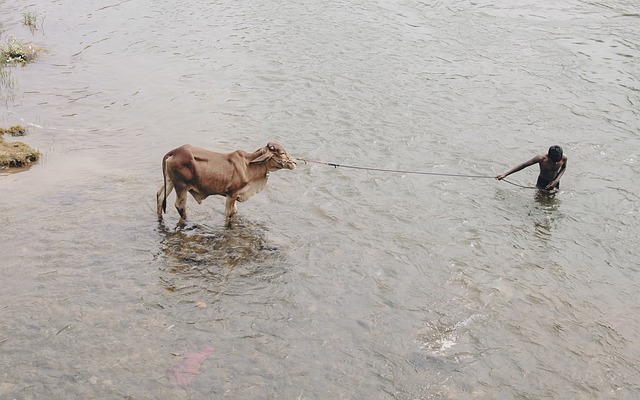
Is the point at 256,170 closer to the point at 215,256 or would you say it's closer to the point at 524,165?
the point at 215,256

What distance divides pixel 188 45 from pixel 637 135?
46.7ft

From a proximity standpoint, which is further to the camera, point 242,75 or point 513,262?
point 242,75

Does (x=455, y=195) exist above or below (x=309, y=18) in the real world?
below

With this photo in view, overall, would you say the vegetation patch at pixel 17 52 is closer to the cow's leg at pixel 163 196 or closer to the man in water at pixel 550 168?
the cow's leg at pixel 163 196

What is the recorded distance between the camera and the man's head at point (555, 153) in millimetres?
12508

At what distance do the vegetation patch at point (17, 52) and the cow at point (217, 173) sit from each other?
1211cm

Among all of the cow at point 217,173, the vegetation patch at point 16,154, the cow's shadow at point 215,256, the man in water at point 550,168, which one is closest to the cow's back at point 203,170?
the cow at point 217,173

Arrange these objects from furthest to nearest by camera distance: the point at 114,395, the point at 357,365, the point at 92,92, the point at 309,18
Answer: the point at 309,18, the point at 92,92, the point at 357,365, the point at 114,395

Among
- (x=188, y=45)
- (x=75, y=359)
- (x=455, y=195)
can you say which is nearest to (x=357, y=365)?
(x=75, y=359)

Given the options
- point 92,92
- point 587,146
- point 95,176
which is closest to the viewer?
point 95,176

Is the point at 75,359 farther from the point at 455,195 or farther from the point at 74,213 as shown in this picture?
the point at 455,195

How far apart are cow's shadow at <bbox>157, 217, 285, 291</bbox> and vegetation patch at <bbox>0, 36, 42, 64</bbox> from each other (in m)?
12.3

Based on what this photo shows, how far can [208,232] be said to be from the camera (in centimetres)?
1099

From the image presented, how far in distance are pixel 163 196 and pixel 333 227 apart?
3.00m
